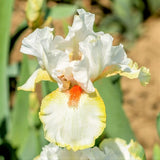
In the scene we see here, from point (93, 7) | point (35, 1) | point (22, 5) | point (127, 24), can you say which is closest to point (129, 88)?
point (127, 24)

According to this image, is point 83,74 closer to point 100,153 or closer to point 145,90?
point 100,153

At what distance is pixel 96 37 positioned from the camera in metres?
0.75

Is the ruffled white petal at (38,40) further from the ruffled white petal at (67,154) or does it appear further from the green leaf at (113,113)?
the green leaf at (113,113)

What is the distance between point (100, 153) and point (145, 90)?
1.76m

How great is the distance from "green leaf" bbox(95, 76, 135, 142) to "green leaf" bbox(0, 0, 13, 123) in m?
0.44

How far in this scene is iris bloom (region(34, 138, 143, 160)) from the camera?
0.79m

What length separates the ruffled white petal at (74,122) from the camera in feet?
2.31

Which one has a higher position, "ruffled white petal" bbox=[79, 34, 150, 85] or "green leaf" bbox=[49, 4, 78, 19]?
"ruffled white petal" bbox=[79, 34, 150, 85]

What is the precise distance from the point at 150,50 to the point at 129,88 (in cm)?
35

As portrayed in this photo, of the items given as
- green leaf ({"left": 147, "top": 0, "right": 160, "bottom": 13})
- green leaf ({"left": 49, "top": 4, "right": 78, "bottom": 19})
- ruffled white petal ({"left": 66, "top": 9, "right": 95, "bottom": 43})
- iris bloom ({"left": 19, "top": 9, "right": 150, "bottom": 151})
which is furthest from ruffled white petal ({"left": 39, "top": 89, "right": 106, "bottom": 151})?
green leaf ({"left": 147, "top": 0, "right": 160, "bottom": 13})

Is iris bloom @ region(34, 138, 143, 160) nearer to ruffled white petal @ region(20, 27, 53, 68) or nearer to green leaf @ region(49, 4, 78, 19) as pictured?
ruffled white petal @ region(20, 27, 53, 68)

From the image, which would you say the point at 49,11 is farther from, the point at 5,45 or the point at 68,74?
the point at 68,74

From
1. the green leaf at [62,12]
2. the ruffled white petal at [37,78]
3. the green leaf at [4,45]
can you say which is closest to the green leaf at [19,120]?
the green leaf at [4,45]

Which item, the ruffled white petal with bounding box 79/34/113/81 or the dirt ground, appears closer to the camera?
the ruffled white petal with bounding box 79/34/113/81
